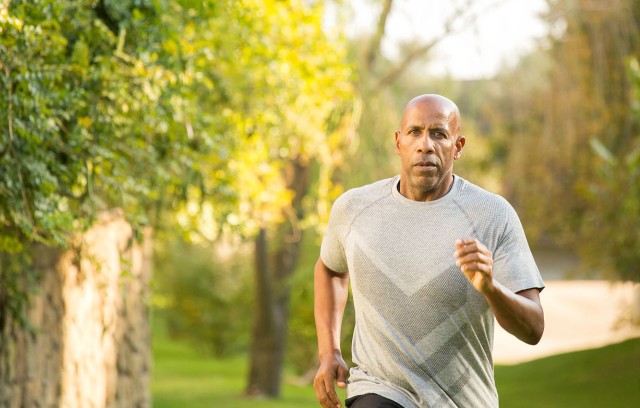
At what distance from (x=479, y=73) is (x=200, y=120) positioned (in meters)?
5.63

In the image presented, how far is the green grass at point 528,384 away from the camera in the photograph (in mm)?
14609

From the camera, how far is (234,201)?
300 inches

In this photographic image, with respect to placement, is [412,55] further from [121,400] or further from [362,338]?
[362,338]

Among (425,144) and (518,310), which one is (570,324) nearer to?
(425,144)

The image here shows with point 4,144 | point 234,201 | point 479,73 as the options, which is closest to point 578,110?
point 479,73

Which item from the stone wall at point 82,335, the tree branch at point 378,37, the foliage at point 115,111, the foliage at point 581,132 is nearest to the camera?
the foliage at point 115,111

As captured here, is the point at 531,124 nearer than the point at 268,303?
No

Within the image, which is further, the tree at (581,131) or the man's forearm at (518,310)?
the tree at (581,131)

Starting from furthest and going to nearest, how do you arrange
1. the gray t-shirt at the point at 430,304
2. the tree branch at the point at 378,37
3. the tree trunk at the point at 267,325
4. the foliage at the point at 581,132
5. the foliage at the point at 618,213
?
the tree trunk at the point at 267,325, the foliage at the point at 581,132, the tree branch at the point at 378,37, the foliage at the point at 618,213, the gray t-shirt at the point at 430,304

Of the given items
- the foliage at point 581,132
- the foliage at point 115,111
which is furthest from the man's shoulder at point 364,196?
the foliage at point 581,132

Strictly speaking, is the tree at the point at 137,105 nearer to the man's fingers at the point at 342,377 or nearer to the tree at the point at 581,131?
the man's fingers at the point at 342,377

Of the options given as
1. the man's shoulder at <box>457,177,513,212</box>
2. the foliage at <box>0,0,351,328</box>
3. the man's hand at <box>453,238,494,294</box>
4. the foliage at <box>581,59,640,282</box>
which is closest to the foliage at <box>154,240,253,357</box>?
the foliage at <box>581,59,640,282</box>

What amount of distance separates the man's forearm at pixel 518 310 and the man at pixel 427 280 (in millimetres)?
192

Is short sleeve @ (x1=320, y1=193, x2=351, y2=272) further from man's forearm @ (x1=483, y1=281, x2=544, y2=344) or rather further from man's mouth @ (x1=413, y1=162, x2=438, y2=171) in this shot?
man's forearm @ (x1=483, y1=281, x2=544, y2=344)
